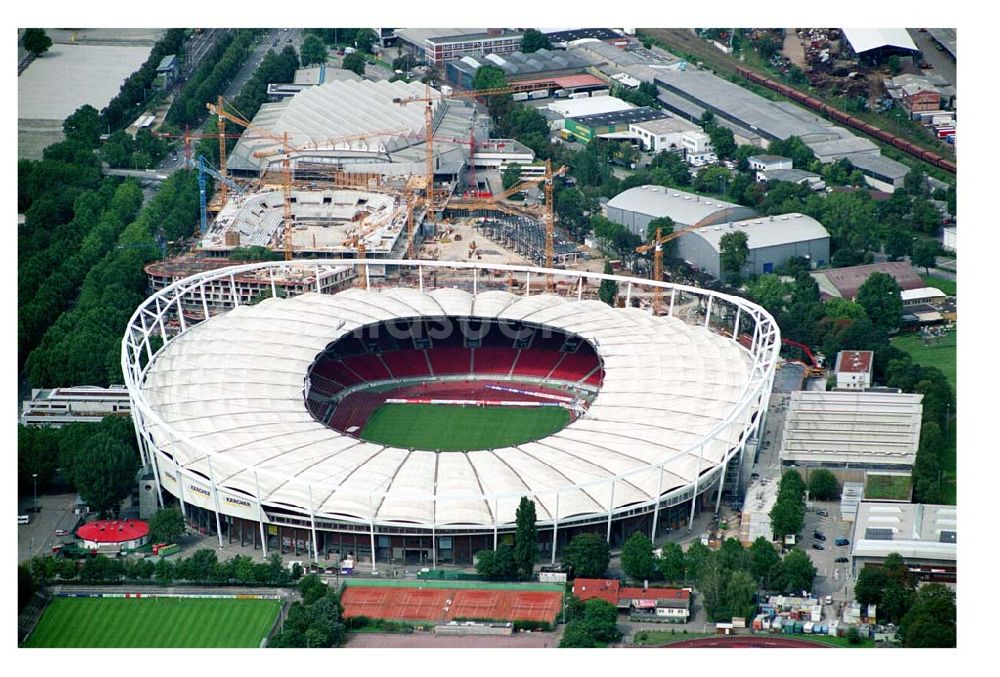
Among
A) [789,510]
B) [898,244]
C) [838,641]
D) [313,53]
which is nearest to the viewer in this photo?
[838,641]

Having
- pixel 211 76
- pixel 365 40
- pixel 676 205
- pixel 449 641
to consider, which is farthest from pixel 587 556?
pixel 365 40

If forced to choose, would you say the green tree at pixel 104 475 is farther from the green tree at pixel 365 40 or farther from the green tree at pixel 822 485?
the green tree at pixel 365 40

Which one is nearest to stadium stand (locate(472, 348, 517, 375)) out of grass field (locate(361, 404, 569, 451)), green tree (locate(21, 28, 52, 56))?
grass field (locate(361, 404, 569, 451))

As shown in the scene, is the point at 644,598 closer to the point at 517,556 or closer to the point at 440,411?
the point at 517,556

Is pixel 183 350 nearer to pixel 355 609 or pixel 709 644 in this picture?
pixel 355 609

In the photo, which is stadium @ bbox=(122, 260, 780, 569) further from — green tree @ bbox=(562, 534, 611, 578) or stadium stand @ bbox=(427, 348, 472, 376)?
green tree @ bbox=(562, 534, 611, 578)

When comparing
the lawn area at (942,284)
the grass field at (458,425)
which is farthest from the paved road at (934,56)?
the grass field at (458,425)
